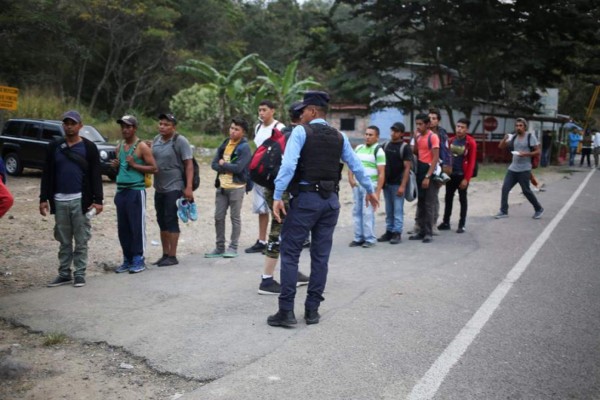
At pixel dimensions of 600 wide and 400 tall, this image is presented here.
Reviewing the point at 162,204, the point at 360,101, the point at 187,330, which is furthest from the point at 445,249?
the point at 360,101

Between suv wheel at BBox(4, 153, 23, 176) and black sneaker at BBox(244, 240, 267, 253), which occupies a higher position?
suv wheel at BBox(4, 153, 23, 176)

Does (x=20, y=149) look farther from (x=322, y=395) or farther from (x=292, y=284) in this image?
(x=322, y=395)

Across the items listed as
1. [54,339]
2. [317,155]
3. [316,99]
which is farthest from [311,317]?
[54,339]

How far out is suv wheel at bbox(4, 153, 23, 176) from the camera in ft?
59.7

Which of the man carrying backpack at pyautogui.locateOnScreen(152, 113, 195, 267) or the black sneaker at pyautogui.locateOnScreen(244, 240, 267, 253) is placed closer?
the man carrying backpack at pyautogui.locateOnScreen(152, 113, 195, 267)

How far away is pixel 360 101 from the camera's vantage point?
31.2m

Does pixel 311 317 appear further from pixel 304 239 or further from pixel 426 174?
pixel 426 174

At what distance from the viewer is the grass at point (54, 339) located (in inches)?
197

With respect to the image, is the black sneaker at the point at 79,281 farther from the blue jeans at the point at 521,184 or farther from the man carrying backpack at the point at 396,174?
the blue jeans at the point at 521,184

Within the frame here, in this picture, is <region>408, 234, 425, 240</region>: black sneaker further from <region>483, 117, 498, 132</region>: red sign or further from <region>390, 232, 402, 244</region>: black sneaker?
<region>483, 117, 498, 132</region>: red sign

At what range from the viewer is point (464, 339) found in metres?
5.22

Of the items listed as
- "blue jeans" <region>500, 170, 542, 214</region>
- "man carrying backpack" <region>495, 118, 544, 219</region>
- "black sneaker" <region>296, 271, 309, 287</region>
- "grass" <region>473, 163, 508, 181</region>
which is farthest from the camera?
"grass" <region>473, 163, 508, 181</region>

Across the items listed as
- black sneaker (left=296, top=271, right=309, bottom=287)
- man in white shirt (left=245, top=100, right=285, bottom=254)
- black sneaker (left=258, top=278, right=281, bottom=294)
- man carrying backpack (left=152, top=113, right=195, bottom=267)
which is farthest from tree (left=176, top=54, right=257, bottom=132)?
black sneaker (left=258, top=278, right=281, bottom=294)

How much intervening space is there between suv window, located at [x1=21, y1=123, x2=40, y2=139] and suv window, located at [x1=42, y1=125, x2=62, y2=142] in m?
0.24
